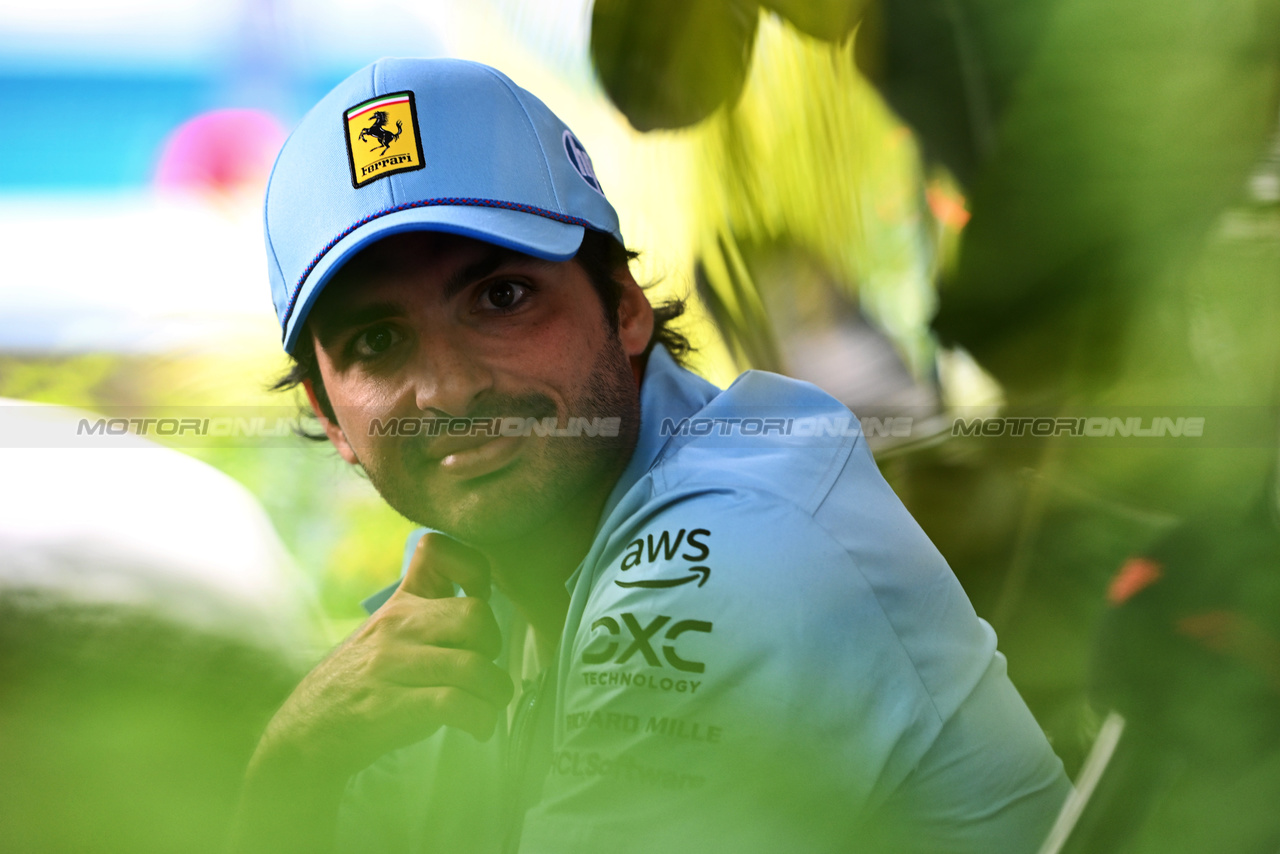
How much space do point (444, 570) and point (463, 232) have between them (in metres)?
0.32

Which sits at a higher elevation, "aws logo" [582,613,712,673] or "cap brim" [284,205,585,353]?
"cap brim" [284,205,585,353]

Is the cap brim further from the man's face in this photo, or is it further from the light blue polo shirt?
the light blue polo shirt

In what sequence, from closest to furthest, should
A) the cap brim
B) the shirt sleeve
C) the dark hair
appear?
the shirt sleeve → the cap brim → the dark hair

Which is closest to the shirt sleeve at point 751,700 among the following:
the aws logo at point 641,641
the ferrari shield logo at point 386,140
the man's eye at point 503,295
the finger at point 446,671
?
the aws logo at point 641,641

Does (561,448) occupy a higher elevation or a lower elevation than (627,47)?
lower

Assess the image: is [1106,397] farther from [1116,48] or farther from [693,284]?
[693,284]

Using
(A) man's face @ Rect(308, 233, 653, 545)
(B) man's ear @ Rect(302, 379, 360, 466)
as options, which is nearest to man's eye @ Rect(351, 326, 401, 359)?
(A) man's face @ Rect(308, 233, 653, 545)

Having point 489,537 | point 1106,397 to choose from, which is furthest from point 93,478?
point 1106,397

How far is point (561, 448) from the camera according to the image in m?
0.83

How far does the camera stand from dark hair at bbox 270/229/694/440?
3.03ft

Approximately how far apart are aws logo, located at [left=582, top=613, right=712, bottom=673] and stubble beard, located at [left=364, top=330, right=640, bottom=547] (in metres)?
0.18

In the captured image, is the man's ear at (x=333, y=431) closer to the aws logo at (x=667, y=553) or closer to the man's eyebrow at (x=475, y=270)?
the man's eyebrow at (x=475, y=270)

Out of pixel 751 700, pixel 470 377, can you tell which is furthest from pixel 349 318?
pixel 751 700

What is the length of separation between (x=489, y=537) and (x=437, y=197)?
1.01 feet
